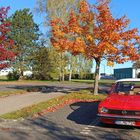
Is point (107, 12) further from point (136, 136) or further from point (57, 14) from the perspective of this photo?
point (57, 14)

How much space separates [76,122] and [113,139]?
3.04 meters

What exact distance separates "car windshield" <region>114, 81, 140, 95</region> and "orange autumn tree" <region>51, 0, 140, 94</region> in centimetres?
962

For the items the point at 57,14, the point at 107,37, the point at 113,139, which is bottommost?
the point at 113,139

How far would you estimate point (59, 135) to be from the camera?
11.2m

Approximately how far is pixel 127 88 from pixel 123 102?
164cm

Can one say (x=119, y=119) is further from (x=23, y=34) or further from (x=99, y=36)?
(x=23, y=34)

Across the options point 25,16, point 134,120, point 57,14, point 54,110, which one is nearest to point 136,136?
point 134,120

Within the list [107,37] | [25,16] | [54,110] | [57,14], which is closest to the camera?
[54,110]

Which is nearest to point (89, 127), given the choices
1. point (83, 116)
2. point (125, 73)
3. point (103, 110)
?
point (103, 110)

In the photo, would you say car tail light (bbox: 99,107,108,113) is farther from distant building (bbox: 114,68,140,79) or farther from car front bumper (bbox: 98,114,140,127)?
distant building (bbox: 114,68,140,79)

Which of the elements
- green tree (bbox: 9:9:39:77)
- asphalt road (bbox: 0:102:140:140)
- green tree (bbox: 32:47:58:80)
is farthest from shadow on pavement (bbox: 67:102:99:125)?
green tree (bbox: 9:9:39:77)

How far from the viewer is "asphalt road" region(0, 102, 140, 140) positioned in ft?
36.3

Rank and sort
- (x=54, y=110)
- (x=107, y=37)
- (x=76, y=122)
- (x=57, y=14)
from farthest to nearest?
(x=57, y=14) < (x=107, y=37) < (x=54, y=110) < (x=76, y=122)

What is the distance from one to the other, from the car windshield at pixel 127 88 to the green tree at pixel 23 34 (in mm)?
48439
